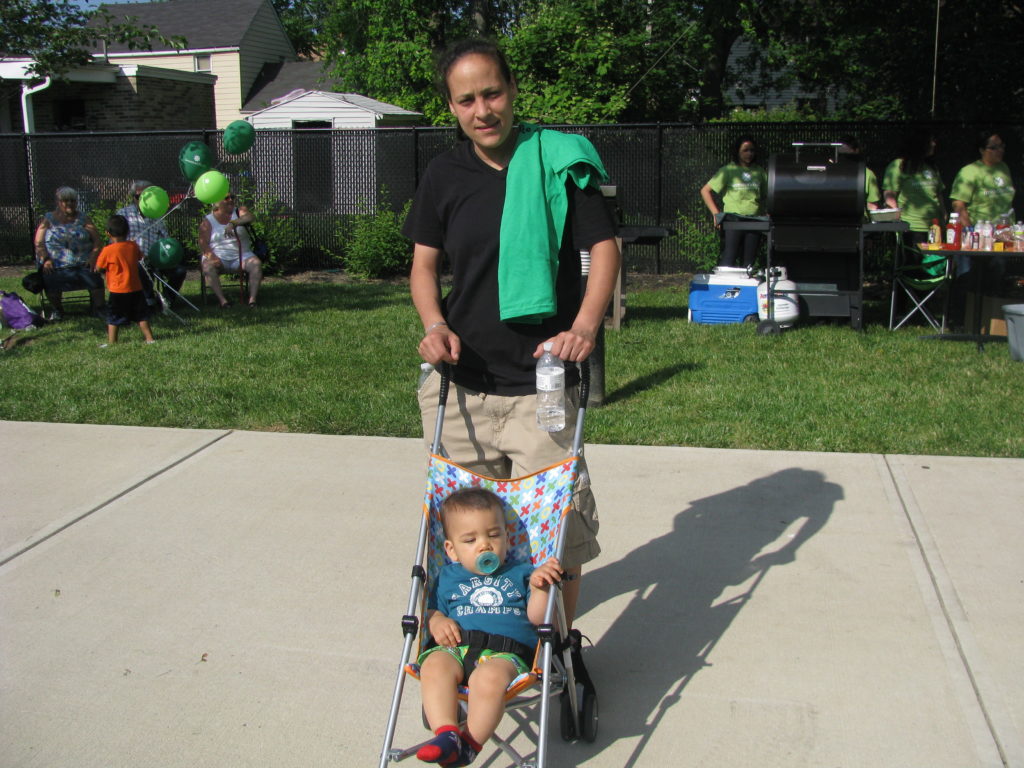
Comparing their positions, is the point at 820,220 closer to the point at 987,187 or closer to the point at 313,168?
the point at 987,187

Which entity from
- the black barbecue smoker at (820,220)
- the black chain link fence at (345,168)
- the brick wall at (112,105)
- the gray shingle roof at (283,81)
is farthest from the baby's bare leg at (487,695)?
the gray shingle roof at (283,81)

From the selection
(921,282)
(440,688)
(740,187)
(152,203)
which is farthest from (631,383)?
(152,203)

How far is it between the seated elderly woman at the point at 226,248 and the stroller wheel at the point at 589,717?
887 centimetres

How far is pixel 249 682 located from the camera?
134 inches

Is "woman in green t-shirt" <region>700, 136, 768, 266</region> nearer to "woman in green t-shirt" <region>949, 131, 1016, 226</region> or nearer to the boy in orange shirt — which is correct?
"woman in green t-shirt" <region>949, 131, 1016, 226</region>

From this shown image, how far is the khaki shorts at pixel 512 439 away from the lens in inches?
121

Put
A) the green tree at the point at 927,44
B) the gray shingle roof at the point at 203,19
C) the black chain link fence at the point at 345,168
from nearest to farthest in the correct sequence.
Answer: the black chain link fence at the point at 345,168
the green tree at the point at 927,44
the gray shingle roof at the point at 203,19

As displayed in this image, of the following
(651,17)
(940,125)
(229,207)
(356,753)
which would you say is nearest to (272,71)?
(651,17)

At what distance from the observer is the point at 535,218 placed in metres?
2.85

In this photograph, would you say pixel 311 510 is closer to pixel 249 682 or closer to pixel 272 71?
pixel 249 682

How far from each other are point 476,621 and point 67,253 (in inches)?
366

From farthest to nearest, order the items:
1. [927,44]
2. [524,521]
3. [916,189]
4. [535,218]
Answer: [927,44] → [916,189] → [524,521] → [535,218]

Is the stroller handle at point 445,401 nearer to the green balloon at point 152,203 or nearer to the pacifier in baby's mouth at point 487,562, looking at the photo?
the pacifier in baby's mouth at point 487,562

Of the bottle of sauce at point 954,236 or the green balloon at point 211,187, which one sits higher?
the green balloon at point 211,187
